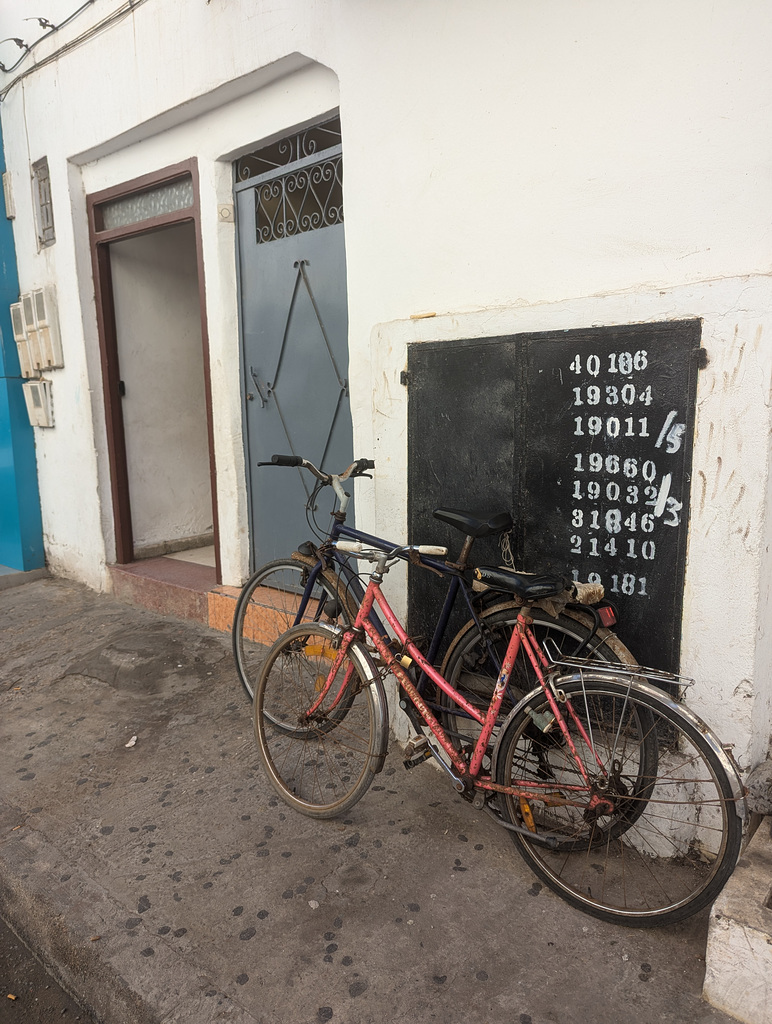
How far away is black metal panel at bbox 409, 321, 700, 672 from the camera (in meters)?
2.42

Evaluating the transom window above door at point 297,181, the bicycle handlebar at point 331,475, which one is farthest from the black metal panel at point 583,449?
the transom window above door at point 297,181

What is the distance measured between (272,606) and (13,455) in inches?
138

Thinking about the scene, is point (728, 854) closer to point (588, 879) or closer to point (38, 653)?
point (588, 879)

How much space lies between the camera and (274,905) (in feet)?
8.02

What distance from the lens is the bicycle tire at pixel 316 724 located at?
8.82 feet

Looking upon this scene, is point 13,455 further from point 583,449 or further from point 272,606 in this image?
A: point 583,449

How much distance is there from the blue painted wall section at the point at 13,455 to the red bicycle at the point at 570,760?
14.8 feet

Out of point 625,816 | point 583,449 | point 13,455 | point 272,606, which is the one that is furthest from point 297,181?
point 13,455

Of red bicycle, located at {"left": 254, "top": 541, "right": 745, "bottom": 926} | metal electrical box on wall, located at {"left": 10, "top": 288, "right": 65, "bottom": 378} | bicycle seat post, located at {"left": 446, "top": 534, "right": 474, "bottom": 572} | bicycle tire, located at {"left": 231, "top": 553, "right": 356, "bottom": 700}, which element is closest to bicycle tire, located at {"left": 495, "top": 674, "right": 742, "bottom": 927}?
red bicycle, located at {"left": 254, "top": 541, "right": 745, "bottom": 926}

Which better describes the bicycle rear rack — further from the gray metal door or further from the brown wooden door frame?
the brown wooden door frame

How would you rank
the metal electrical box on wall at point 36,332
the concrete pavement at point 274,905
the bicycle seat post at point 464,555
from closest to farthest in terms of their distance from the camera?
the concrete pavement at point 274,905
the bicycle seat post at point 464,555
the metal electrical box on wall at point 36,332

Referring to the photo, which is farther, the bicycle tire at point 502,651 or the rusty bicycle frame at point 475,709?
the bicycle tire at point 502,651

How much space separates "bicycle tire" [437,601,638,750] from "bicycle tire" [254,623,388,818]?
0.31 m

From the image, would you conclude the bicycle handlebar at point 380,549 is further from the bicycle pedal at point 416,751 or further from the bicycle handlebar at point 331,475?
the bicycle pedal at point 416,751
